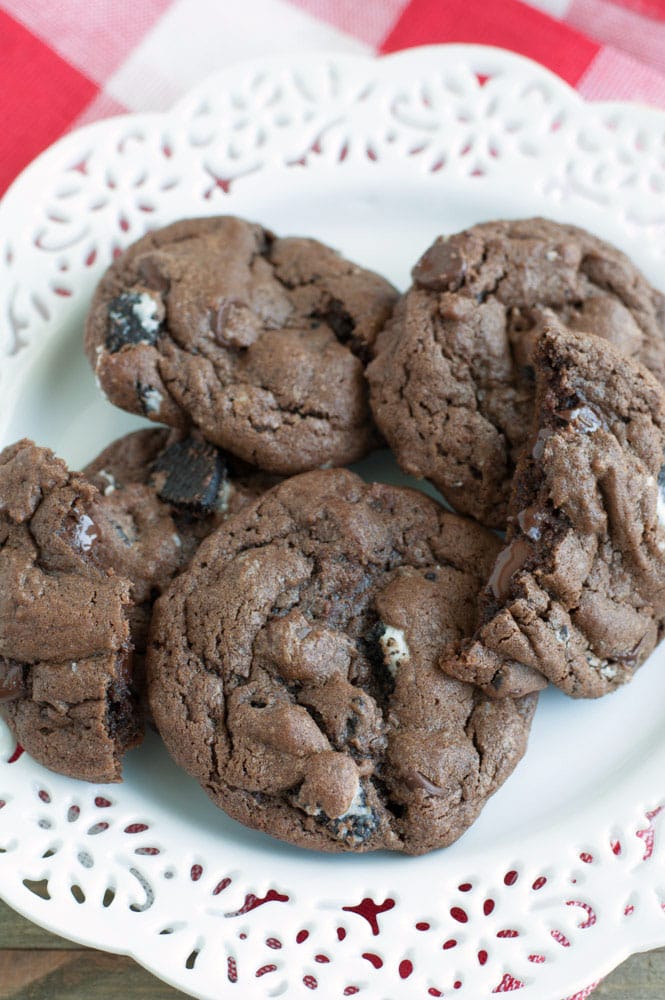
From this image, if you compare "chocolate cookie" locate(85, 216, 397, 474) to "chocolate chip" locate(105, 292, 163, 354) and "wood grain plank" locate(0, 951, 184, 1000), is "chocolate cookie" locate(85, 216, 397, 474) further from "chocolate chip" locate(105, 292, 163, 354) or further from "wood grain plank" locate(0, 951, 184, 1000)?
"wood grain plank" locate(0, 951, 184, 1000)

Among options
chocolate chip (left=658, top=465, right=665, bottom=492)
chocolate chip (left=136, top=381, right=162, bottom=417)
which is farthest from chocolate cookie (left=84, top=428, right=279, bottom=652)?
chocolate chip (left=658, top=465, right=665, bottom=492)

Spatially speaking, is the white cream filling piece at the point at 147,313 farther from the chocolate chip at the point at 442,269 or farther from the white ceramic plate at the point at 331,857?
the chocolate chip at the point at 442,269

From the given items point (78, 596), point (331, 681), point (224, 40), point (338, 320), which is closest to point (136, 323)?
point (338, 320)

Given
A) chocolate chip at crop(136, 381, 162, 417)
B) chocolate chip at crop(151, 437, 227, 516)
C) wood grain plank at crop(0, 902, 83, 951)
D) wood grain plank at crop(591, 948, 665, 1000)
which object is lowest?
wood grain plank at crop(0, 902, 83, 951)

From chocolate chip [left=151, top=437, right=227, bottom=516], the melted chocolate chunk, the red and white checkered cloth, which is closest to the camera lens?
the melted chocolate chunk

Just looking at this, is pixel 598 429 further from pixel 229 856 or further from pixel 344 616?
pixel 229 856

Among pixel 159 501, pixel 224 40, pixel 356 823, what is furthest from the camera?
pixel 224 40

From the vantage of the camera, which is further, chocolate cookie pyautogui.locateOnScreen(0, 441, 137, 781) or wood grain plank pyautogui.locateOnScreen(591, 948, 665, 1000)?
wood grain plank pyautogui.locateOnScreen(591, 948, 665, 1000)

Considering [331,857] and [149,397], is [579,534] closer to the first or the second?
[331,857]
